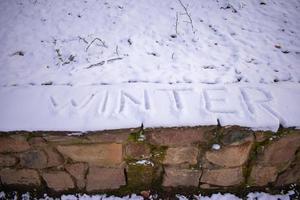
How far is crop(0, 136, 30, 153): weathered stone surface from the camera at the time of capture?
73.5 inches

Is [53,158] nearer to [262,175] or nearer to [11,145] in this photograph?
[11,145]

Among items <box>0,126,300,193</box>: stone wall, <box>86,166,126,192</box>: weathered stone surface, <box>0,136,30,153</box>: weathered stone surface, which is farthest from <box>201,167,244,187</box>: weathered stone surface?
<box>0,136,30,153</box>: weathered stone surface

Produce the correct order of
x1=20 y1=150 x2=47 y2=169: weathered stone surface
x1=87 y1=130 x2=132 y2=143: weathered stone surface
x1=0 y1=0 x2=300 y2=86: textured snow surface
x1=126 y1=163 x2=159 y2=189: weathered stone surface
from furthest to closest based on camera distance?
x1=0 y1=0 x2=300 y2=86: textured snow surface, x1=126 y1=163 x2=159 y2=189: weathered stone surface, x1=20 y1=150 x2=47 y2=169: weathered stone surface, x1=87 y1=130 x2=132 y2=143: weathered stone surface

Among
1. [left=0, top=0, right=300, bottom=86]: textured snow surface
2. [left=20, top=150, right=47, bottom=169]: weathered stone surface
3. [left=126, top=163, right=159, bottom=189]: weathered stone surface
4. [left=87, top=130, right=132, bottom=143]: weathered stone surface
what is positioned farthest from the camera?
[left=0, top=0, right=300, bottom=86]: textured snow surface

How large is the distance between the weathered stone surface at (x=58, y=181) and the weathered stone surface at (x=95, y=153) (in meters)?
0.21

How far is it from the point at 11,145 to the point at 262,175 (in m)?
1.83

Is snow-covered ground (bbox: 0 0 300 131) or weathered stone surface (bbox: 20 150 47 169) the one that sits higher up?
snow-covered ground (bbox: 0 0 300 131)

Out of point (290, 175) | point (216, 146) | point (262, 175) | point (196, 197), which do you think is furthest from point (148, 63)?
point (290, 175)

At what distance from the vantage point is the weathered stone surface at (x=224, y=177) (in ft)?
6.76

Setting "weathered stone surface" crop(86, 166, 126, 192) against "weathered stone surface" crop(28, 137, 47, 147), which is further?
"weathered stone surface" crop(86, 166, 126, 192)

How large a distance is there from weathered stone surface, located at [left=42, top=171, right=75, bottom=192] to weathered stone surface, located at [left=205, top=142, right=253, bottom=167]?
1049mm

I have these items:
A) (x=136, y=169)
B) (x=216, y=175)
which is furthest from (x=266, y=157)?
(x=136, y=169)

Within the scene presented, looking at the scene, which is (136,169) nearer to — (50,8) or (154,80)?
(154,80)

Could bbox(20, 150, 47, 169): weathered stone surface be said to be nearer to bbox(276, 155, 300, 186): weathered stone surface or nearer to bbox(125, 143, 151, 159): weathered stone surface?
bbox(125, 143, 151, 159): weathered stone surface
